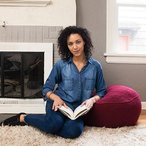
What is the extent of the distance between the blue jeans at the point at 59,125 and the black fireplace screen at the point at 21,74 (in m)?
0.72

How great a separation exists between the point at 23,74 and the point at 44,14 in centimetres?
65

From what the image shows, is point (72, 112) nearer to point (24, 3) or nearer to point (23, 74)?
point (23, 74)

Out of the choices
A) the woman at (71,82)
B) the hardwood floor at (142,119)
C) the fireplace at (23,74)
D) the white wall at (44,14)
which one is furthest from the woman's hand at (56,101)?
the white wall at (44,14)

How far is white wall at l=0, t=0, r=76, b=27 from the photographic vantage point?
2293mm

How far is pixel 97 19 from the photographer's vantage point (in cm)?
253

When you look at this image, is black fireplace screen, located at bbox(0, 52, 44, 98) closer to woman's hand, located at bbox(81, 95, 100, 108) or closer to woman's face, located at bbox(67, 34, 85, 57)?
woman's face, located at bbox(67, 34, 85, 57)

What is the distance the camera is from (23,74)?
2367 mm

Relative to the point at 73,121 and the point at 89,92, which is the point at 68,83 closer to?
the point at 89,92

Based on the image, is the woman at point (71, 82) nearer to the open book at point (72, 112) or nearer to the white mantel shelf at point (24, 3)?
the open book at point (72, 112)

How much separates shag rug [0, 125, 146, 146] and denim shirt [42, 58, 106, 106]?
28 cm

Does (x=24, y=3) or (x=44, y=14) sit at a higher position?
(x=24, y=3)

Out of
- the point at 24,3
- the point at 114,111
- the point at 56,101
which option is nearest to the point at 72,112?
the point at 56,101

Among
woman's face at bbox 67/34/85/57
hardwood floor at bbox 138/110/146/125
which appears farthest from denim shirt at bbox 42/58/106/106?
hardwood floor at bbox 138/110/146/125

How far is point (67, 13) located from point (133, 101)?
1.11m
